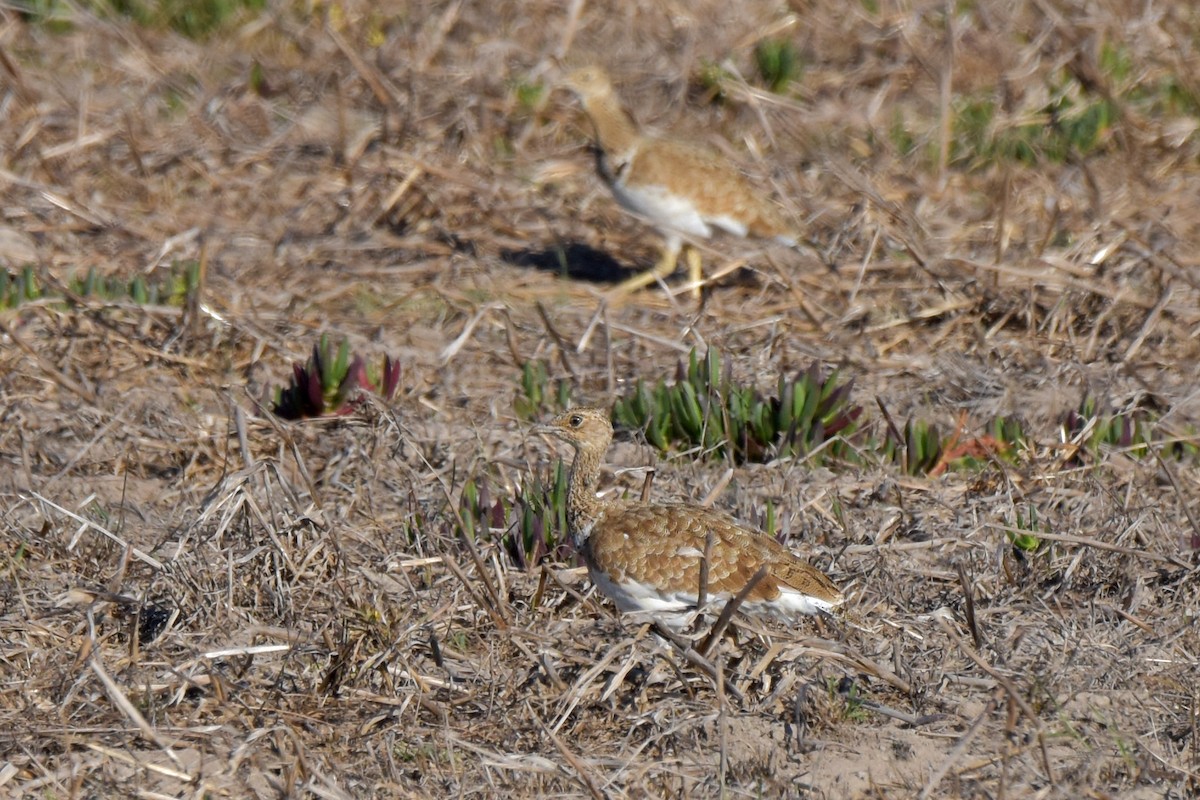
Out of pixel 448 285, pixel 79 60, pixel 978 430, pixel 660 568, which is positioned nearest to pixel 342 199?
pixel 448 285

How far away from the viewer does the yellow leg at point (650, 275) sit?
8031mm

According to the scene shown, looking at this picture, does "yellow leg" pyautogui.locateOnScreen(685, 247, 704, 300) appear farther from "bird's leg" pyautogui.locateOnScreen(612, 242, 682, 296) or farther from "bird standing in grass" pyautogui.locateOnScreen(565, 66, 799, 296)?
"bird's leg" pyautogui.locateOnScreen(612, 242, 682, 296)

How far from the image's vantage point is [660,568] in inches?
178

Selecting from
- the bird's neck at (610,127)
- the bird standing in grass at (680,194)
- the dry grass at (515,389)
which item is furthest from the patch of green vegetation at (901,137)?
the bird's neck at (610,127)

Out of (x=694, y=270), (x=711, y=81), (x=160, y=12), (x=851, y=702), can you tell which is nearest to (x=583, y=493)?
(x=851, y=702)

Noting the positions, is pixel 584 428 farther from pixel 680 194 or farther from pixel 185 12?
pixel 185 12

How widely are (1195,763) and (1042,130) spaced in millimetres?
6099

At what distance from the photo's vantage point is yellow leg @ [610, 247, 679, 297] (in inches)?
316

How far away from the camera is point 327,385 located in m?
6.18

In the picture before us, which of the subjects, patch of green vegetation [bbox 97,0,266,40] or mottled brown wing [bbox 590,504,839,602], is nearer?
mottled brown wing [bbox 590,504,839,602]

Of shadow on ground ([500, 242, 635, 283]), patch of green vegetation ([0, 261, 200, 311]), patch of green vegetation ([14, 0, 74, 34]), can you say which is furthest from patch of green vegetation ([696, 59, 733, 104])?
patch of green vegetation ([14, 0, 74, 34])

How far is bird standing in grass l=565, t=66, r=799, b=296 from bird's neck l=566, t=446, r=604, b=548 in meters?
2.84

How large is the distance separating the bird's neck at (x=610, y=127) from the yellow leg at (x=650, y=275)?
0.61m

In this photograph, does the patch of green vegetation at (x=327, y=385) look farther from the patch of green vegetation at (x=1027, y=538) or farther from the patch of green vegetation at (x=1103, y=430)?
the patch of green vegetation at (x=1103, y=430)
